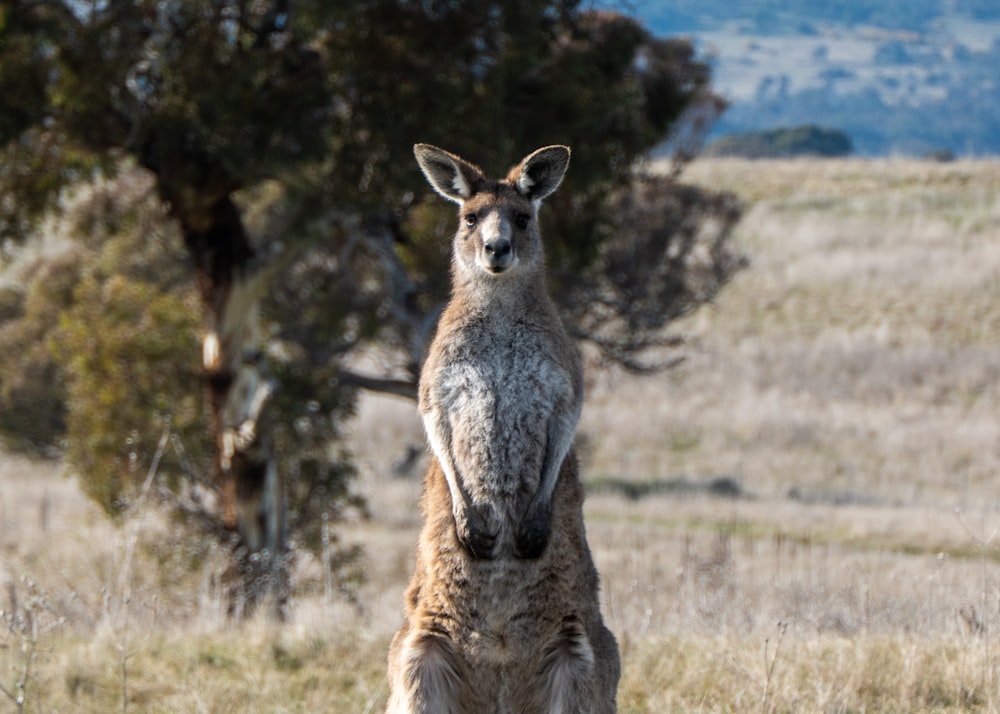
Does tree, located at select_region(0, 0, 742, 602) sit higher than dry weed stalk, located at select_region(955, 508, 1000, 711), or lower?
higher

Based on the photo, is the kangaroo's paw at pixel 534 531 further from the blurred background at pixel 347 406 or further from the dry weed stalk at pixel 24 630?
the dry weed stalk at pixel 24 630

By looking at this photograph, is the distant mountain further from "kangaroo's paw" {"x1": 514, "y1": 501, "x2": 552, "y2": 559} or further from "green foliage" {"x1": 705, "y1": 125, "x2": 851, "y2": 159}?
"kangaroo's paw" {"x1": 514, "y1": 501, "x2": 552, "y2": 559}

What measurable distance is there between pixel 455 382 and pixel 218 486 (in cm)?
811

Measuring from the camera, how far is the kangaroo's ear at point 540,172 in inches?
172

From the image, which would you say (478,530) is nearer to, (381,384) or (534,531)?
(534,531)

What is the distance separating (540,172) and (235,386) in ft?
24.8

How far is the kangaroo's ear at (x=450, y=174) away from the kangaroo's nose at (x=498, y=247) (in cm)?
41

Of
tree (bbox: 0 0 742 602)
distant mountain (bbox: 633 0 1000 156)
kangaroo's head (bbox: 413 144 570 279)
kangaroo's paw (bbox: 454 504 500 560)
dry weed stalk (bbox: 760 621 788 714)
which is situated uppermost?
distant mountain (bbox: 633 0 1000 156)

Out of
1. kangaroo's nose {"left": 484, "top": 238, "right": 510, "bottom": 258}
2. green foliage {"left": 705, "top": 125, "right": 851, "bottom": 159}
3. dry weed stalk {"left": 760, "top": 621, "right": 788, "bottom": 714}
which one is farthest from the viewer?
green foliage {"left": 705, "top": 125, "right": 851, "bottom": 159}

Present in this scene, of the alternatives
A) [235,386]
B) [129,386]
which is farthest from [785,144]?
[235,386]

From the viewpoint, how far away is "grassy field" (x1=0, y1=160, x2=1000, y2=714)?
5016 mm

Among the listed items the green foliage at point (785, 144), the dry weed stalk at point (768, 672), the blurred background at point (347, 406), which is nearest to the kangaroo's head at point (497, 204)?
the dry weed stalk at point (768, 672)

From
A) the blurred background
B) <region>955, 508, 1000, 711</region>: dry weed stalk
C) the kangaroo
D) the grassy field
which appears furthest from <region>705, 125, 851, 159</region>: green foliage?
A: the kangaroo

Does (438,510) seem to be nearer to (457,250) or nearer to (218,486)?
(457,250)
